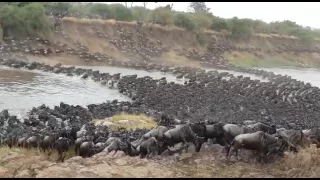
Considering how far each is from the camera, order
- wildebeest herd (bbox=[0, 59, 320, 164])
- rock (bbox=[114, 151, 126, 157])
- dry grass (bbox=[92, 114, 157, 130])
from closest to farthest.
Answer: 1. rock (bbox=[114, 151, 126, 157])
2. wildebeest herd (bbox=[0, 59, 320, 164])
3. dry grass (bbox=[92, 114, 157, 130])

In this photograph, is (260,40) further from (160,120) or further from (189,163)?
(189,163)

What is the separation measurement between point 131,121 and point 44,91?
27.7ft

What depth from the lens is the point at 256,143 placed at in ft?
29.6

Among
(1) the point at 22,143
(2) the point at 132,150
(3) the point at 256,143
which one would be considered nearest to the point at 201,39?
(1) the point at 22,143

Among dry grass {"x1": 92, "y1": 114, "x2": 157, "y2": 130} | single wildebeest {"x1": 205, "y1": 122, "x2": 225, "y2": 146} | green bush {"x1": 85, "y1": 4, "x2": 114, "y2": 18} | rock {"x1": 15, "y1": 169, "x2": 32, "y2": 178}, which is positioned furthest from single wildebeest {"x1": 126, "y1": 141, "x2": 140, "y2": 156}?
green bush {"x1": 85, "y1": 4, "x2": 114, "y2": 18}

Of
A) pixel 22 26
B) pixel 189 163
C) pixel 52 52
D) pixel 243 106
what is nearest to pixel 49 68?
pixel 52 52

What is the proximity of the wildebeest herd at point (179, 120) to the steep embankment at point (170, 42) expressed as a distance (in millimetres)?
15523

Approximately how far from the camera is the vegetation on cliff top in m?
43.2

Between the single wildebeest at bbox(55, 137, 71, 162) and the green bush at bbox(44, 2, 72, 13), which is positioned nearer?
the single wildebeest at bbox(55, 137, 71, 162)

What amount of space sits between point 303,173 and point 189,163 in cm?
236

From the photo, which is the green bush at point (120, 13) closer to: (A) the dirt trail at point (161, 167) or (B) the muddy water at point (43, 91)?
(B) the muddy water at point (43, 91)

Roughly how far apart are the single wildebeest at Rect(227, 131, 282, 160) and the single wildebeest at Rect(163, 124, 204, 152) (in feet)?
3.28

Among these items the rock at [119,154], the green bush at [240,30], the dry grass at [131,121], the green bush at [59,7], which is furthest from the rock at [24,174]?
the green bush at [240,30]

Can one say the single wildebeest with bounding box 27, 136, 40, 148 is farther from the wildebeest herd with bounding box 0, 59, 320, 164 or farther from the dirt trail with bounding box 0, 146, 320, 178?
the dirt trail with bounding box 0, 146, 320, 178
